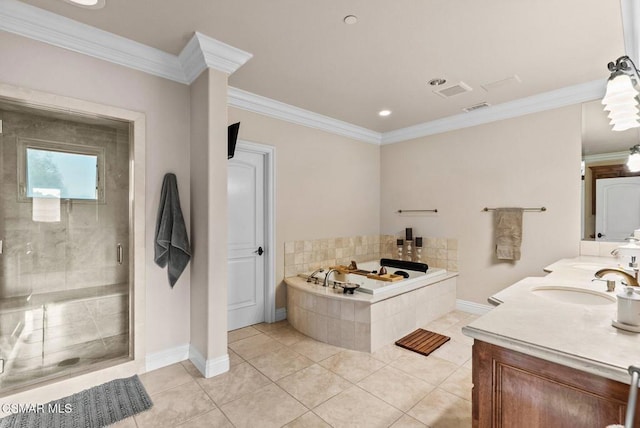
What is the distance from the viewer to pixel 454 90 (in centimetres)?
321

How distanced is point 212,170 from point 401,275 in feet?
8.60

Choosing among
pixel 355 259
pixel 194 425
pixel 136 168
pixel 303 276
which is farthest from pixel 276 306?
pixel 136 168

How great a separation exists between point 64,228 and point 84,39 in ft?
4.61

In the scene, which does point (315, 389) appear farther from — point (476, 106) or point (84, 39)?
point (476, 106)

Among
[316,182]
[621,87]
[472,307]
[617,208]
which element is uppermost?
[621,87]

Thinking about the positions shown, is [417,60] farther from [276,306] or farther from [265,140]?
[276,306]

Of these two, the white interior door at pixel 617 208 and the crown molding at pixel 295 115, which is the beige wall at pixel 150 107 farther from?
the white interior door at pixel 617 208

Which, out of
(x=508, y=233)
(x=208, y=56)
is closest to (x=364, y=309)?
(x=508, y=233)

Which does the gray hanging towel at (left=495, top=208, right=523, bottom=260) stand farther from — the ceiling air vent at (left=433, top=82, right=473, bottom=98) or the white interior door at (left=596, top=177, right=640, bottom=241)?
the ceiling air vent at (left=433, top=82, right=473, bottom=98)

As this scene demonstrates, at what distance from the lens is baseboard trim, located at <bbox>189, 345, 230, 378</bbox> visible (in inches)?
95.4

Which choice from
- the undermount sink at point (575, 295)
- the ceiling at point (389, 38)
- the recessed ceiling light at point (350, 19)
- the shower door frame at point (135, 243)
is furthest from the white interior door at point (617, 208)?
the shower door frame at point (135, 243)

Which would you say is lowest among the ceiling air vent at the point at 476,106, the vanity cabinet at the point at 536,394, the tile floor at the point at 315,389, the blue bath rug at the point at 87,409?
the tile floor at the point at 315,389

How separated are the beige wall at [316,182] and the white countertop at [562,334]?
262cm

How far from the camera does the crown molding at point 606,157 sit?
8.73 ft
